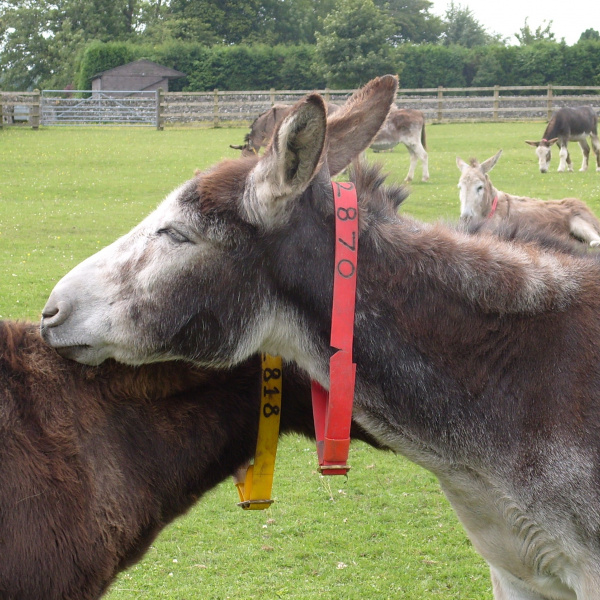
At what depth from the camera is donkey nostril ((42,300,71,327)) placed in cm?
254

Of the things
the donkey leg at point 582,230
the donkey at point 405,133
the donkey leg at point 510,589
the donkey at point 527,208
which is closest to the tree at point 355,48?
the donkey at point 405,133

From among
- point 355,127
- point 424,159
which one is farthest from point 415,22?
point 355,127

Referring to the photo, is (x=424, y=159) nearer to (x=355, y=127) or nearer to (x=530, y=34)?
(x=355, y=127)

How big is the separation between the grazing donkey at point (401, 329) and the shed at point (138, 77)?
5965 centimetres

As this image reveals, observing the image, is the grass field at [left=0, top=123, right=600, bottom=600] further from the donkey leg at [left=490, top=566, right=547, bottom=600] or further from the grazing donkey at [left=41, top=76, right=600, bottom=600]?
the donkey leg at [left=490, top=566, right=547, bottom=600]

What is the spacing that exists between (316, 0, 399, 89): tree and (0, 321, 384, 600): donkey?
51.7 metres

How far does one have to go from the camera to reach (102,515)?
2.65m

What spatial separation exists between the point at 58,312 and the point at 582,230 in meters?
9.52

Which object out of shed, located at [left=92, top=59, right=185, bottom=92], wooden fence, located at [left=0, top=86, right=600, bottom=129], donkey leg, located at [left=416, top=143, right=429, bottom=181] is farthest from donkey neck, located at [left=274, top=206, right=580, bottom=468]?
shed, located at [left=92, top=59, right=185, bottom=92]

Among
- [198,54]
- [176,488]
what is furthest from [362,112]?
[198,54]

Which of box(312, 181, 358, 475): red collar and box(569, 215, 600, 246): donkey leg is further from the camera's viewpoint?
box(569, 215, 600, 246): donkey leg

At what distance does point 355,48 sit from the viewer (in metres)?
54.0

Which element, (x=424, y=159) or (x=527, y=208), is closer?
(x=527, y=208)

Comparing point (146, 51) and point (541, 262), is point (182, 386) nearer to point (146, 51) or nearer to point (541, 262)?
point (541, 262)
